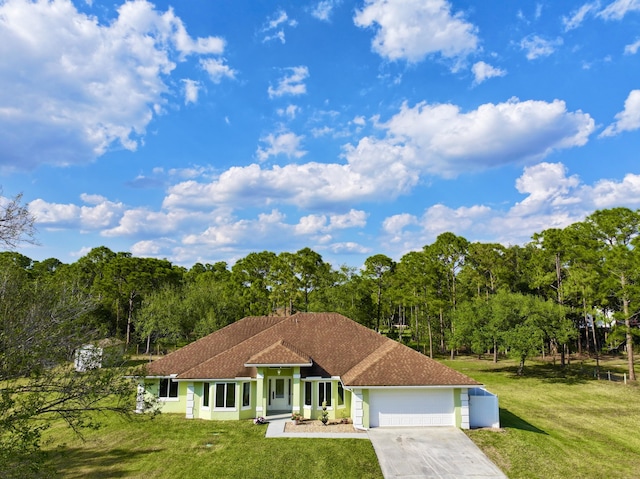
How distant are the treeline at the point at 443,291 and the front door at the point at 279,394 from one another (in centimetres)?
1817

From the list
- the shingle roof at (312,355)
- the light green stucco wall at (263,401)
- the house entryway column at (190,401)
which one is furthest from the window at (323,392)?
the house entryway column at (190,401)

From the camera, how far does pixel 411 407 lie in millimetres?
21812

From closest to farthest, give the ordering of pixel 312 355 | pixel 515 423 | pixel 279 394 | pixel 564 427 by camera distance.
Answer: pixel 515 423, pixel 564 427, pixel 279 394, pixel 312 355

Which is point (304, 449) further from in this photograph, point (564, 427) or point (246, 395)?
point (564, 427)

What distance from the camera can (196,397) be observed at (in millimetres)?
23922

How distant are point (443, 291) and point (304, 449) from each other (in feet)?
129

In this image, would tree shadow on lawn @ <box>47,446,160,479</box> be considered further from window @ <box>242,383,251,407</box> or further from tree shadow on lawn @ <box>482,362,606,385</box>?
tree shadow on lawn @ <box>482,362,606,385</box>

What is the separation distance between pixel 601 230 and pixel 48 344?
45636mm

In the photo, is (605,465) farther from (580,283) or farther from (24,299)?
(580,283)

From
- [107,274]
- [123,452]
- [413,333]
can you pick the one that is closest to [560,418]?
[123,452]

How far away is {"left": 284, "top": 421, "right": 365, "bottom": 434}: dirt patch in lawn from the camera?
21109 millimetres

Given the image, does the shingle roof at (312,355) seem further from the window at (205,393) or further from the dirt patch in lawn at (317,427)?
the dirt patch in lawn at (317,427)

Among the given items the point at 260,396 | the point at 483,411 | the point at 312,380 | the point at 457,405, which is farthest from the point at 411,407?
the point at 260,396

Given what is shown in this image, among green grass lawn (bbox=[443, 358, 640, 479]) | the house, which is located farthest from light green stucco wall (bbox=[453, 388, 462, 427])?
green grass lawn (bbox=[443, 358, 640, 479])
